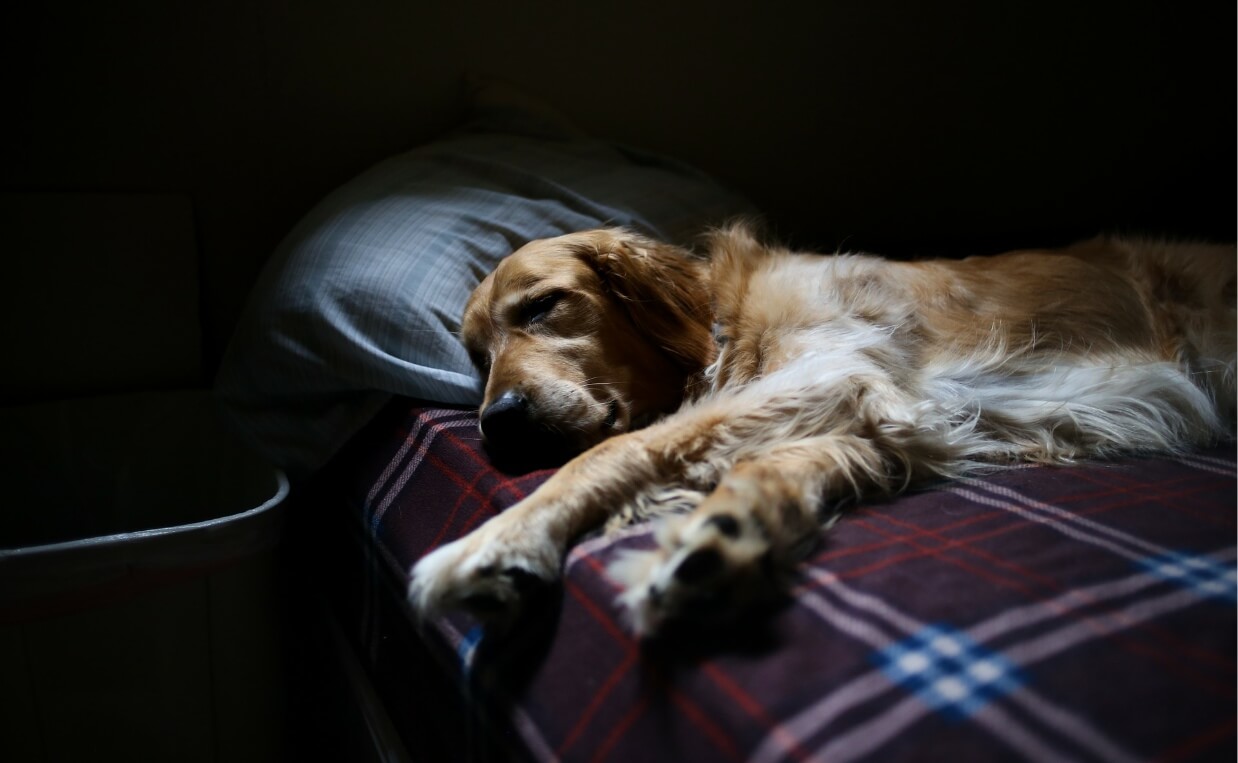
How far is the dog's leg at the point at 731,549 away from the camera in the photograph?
0.82 meters

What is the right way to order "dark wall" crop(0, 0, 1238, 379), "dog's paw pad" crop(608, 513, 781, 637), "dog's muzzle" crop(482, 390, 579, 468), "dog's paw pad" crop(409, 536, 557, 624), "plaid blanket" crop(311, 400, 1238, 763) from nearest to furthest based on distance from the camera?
Result: "plaid blanket" crop(311, 400, 1238, 763) → "dog's paw pad" crop(608, 513, 781, 637) → "dog's paw pad" crop(409, 536, 557, 624) → "dog's muzzle" crop(482, 390, 579, 468) → "dark wall" crop(0, 0, 1238, 379)

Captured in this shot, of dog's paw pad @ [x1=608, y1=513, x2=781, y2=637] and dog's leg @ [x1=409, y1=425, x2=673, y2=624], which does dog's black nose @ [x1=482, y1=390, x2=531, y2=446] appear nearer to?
dog's leg @ [x1=409, y1=425, x2=673, y2=624]

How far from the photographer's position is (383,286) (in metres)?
1.57

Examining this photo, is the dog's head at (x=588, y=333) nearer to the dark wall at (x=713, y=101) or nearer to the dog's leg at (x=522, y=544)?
the dog's leg at (x=522, y=544)

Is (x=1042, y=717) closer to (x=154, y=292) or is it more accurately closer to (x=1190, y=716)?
(x=1190, y=716)

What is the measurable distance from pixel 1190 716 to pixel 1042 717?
0.12 metres

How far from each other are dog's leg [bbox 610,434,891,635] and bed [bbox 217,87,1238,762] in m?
0.03

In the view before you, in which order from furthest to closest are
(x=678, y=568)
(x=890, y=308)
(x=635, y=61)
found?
(x=635, y=61) < (x=890, y=308) < (x=678, y=568)

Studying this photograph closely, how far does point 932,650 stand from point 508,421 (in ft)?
2.55

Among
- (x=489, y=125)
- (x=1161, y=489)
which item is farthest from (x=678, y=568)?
(x=489, y=125)

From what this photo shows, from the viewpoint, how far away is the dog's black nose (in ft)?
4.34

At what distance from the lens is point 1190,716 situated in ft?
2.08

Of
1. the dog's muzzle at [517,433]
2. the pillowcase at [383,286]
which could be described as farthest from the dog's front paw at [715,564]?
the pillowcase at [383,286]

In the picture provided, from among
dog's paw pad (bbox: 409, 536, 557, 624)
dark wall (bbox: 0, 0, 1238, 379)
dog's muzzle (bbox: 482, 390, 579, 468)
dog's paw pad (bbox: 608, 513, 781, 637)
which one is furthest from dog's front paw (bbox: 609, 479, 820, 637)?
dark wall (bbox: 0, 0, 1238, 379)
